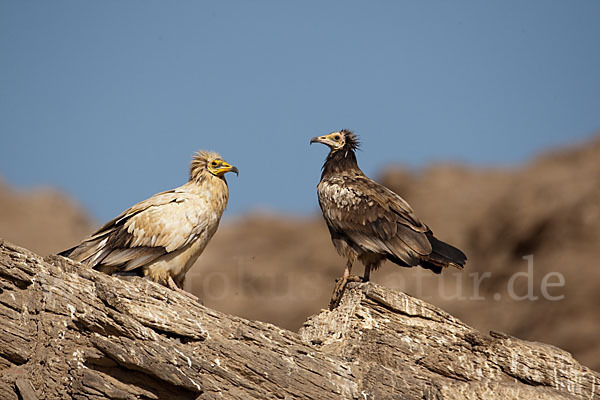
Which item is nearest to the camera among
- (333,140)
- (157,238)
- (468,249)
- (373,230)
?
(157,238)

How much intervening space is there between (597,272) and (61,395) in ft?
63.7

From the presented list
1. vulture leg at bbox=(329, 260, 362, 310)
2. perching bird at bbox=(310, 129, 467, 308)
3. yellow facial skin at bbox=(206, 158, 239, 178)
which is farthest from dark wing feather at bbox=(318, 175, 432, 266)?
yellow facial skin at bbox=(206, 158, 239, 178)

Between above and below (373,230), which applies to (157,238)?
below

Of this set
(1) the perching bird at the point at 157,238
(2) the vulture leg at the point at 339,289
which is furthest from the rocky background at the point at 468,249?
(1) the perching bird at the point at 157,238

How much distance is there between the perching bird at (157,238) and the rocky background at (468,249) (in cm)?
1487

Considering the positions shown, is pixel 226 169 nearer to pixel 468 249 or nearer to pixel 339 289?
pixel 339 289

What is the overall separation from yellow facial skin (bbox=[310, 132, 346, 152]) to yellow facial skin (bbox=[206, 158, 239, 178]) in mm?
1712

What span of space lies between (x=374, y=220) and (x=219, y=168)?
6.89 feet

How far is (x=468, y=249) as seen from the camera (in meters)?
29.3

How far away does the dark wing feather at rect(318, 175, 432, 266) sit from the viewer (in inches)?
388

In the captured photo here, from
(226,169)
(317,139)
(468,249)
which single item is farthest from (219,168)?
(468,249)

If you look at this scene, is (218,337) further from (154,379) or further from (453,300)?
(453,300)

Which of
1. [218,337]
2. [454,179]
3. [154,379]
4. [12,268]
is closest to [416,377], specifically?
[218,337]

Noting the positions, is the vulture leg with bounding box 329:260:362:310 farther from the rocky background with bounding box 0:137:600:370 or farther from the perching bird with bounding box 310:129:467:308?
the rocky background with bounding box 0:137:600:370
